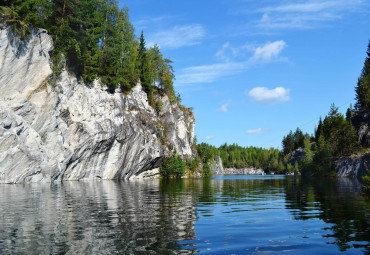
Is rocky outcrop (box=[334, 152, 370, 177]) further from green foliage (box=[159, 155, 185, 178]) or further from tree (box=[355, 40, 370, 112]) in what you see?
green foliage (box=[159, 155, 185, 178])

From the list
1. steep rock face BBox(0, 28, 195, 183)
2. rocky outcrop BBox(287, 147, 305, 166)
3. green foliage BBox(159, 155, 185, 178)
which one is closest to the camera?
steep rock face BBox(0, 28, 195, 183)

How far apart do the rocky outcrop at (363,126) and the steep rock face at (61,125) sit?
57.2 meters

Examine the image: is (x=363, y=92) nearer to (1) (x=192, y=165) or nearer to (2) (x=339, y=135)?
(2) (x=339, y=135)

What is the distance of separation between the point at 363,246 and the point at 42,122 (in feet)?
163

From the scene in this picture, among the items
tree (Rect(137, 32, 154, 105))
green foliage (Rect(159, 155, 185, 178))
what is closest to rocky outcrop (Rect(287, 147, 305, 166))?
green foliage (Rect(159, 155, 185, 178))

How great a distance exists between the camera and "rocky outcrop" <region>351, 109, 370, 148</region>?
3765 inches

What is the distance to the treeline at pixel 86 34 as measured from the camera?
49.7m

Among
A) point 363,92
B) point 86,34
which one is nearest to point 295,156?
point 363,92

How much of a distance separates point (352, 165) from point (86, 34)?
66892 mm

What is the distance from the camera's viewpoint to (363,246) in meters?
9.54

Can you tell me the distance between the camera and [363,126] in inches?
3878

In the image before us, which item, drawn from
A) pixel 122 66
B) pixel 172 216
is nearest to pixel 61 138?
pixel 122 66

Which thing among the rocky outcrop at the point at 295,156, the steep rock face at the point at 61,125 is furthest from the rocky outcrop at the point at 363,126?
the rocky outcrop at the point at 295,156

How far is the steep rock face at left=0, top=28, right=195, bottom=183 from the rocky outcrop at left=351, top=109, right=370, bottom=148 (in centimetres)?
5716
